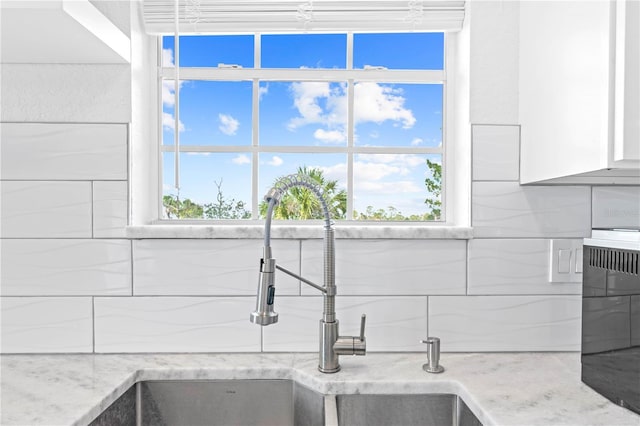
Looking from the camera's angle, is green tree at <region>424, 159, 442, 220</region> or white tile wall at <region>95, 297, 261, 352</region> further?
green tree at <region>424, 159, 442, 220</region>

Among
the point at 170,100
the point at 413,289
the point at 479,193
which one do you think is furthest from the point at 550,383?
the point at 170,100

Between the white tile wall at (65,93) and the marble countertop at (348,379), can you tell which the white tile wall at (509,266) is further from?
the white tile wall at (65,93)

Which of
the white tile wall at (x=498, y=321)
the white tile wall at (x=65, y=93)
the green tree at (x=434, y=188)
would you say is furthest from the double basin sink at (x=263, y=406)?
the white tile wall at (x=65, y=93)

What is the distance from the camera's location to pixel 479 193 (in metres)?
1.20

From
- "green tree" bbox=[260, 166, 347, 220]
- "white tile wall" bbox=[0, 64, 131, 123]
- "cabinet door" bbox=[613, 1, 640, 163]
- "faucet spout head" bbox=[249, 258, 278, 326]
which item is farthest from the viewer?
"green tree" bbox=[260, 166, 347, 220]

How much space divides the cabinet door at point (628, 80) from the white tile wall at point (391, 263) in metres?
0.52

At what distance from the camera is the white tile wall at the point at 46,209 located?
1.17 metres

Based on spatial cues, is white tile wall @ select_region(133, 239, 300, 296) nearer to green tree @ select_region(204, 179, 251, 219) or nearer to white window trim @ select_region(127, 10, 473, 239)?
white window trim @ select_region(127, 10, 473, 239)

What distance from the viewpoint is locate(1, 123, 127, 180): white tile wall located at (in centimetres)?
117

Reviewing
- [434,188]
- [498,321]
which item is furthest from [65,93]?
[498,321]

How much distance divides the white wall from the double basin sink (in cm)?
13

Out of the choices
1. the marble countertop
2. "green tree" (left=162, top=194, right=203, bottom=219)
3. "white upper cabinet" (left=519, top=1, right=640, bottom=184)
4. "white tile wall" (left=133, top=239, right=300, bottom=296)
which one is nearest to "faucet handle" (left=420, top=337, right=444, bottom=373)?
the marble countertop

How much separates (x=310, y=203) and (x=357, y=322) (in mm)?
404

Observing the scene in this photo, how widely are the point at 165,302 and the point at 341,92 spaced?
84cm
